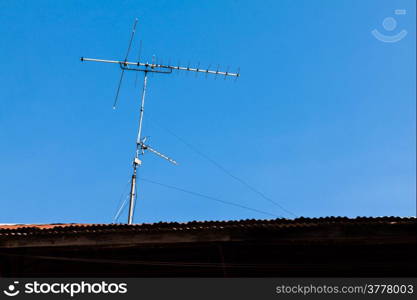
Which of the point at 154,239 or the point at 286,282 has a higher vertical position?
the point at 154,239

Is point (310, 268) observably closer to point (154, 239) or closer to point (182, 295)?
point (182, 295)

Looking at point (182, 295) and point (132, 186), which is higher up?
point (132, 186)

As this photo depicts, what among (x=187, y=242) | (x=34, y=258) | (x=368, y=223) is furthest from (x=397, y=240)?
(x=34, y=258)

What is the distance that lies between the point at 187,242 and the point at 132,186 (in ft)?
13.7

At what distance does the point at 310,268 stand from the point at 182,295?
165cm

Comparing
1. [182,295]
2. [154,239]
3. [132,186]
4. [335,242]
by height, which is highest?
[132,186]

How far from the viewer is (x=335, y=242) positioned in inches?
178

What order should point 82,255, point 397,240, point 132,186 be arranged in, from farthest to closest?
point 132,186 → point 82,255 → point 397,240

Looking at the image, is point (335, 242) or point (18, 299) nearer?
point (335, 242)

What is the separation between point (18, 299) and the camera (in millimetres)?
4812

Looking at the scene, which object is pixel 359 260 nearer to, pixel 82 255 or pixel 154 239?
pixel 154 239

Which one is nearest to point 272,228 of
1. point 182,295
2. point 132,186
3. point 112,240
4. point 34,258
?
point 182,295

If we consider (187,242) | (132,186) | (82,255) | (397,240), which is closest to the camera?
(397,240)

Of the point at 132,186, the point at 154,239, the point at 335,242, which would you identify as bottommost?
the point at 335,242
